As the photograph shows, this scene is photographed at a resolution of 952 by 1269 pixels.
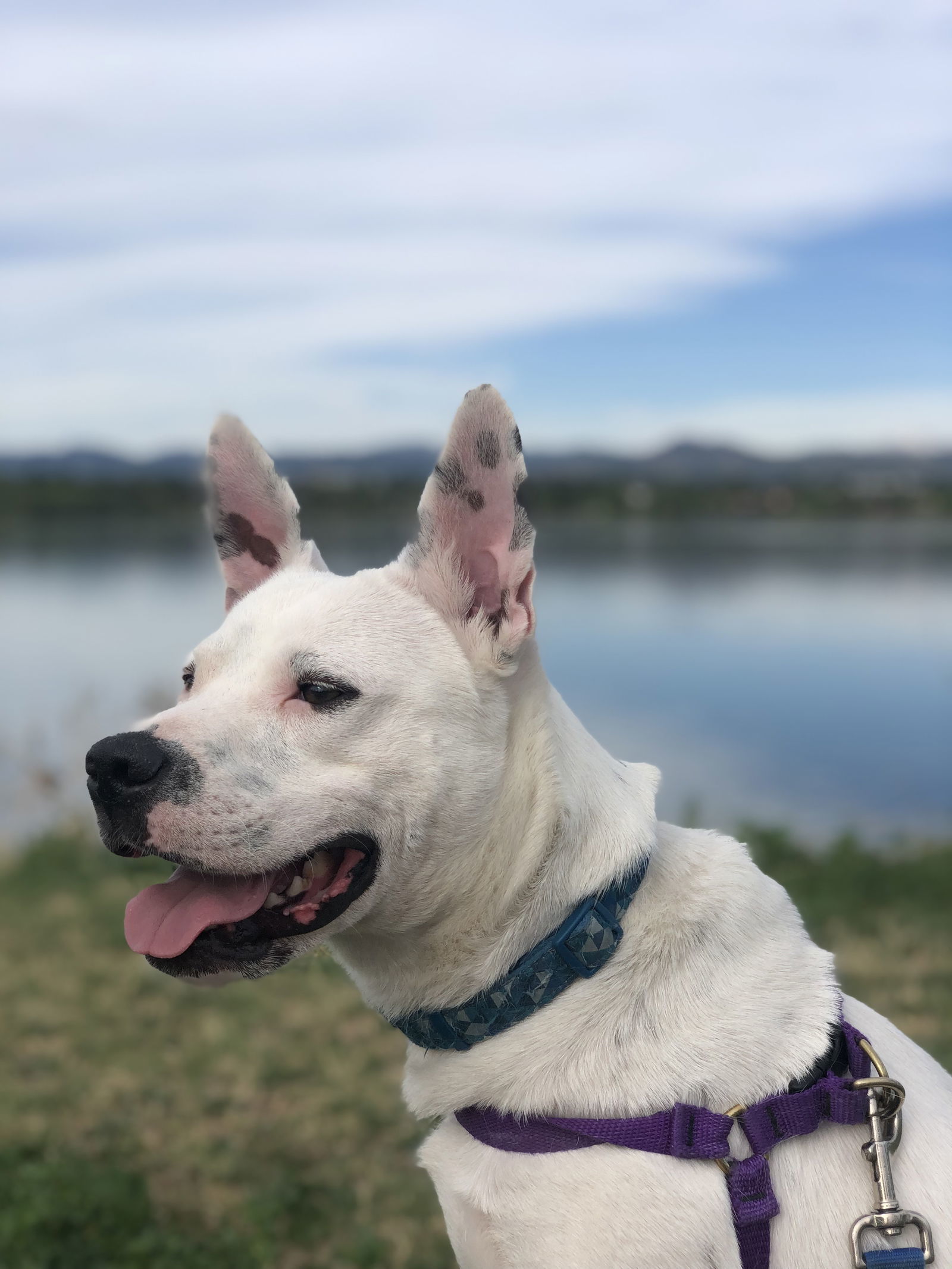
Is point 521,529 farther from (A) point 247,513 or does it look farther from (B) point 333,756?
(A) point 247,513

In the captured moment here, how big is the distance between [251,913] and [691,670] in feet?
48.3

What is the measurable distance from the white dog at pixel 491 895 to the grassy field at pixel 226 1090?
0.53 meters

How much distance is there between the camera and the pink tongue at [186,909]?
2229 millimetres

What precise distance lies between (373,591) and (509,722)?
433 mm

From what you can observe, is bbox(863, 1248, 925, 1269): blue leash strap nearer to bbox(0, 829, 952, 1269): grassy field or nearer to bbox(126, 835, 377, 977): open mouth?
bbox(126, 835, 377, 977): open mouth

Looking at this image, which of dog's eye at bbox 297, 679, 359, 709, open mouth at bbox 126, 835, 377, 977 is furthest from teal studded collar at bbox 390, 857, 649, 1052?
dog's eye at bbox 297, 679, 359, 709

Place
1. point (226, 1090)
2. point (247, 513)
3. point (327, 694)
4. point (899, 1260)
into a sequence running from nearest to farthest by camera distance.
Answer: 1. point (899, 1260)
2. point (327, 694)
3. point (247, 513)
4. point (226, 1090)

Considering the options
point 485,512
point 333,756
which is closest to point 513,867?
point 333,756

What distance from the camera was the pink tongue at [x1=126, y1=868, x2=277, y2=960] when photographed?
2.23 m

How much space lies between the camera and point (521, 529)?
238 centimetres

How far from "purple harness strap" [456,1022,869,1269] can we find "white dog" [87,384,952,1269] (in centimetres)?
2

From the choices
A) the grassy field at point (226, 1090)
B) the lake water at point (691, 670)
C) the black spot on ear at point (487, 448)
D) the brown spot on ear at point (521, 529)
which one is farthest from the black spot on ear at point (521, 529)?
the grassy field at point (226, 1090)

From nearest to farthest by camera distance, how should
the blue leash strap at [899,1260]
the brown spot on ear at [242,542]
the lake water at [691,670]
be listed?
→ the blue leash strap at [899,1260], the brown spot on ear at [242,542], the lake water at [691,670]

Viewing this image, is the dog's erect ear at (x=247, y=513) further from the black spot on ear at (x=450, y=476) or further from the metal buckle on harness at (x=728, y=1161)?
the metal buckle on harness at (x=728, y=1161)
